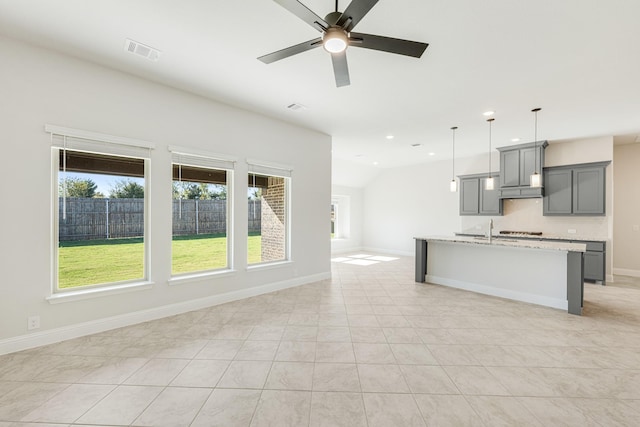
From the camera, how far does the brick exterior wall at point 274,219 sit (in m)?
4.93

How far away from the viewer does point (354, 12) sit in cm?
182

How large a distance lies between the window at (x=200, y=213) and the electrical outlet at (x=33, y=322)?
4.30ft

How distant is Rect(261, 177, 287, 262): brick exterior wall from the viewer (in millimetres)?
4930

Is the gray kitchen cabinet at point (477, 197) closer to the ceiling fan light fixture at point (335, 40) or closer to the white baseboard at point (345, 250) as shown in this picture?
the white baseboard at point (345, 250)

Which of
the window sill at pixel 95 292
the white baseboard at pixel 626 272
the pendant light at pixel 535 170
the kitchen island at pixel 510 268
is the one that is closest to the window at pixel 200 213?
the window sill at pixel 95 292

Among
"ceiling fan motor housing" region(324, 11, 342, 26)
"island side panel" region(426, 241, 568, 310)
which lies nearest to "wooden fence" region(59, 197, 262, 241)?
"ceiling fan motor housing" region(324, 11, 342, 26)

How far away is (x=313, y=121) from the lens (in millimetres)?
4867

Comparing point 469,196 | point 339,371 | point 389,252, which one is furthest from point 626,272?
point 339,371

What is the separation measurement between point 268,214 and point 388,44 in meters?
3.48

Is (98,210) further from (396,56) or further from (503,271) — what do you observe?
(503,271)

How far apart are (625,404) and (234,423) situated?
9.04 feet

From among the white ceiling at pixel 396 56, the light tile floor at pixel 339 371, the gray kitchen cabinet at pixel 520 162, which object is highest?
the white ceiling at pixel 396 56

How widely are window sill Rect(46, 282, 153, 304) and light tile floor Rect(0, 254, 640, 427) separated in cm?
43

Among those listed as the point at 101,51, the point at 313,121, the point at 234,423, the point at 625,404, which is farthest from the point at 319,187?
the point at 625,404
